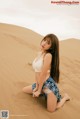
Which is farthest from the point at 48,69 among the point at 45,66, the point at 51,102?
the point at 51,102

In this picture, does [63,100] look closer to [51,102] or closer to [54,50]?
[51,102]

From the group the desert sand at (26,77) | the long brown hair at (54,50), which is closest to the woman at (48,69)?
the long brown hair at (54,50)

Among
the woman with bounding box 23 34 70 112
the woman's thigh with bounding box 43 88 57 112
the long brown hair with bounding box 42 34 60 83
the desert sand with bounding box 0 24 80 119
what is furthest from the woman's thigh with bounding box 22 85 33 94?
the long brown hair with bounding box 42 34 60 83

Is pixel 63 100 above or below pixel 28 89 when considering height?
below

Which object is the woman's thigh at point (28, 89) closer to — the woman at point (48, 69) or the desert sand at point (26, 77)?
the desert sand at point (26, 77)

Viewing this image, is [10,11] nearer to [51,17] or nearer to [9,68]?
[51,17]

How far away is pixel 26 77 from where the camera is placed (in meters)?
5.46

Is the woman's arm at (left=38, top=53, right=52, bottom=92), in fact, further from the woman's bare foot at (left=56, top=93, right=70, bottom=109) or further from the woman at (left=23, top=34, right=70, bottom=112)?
the woman's bare foot at (left=56, top=93, right=70, bottom=109)

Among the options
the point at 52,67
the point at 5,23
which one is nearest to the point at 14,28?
the point at 5,23

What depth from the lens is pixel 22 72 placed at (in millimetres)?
5711

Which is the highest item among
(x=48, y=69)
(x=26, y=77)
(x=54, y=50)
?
(x=54, y=50)

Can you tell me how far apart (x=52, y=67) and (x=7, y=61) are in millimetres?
1925

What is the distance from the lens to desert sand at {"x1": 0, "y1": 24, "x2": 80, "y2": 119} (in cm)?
425

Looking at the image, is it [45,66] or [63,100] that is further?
[63,100]
